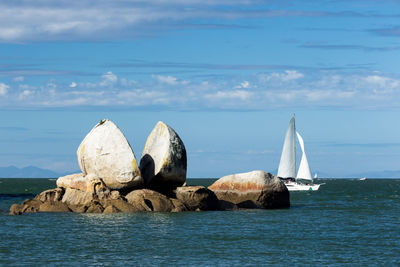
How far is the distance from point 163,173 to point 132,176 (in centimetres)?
211

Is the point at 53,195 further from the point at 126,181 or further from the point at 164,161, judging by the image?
the point at 164,161

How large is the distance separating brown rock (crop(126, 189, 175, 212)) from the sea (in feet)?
2.06

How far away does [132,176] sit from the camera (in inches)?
1566

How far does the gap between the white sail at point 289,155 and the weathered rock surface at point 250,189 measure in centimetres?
3953

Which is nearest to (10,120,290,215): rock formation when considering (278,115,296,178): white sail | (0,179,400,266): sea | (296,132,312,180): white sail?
(0,179,400,266): sea

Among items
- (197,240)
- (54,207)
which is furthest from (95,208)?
(197,240)

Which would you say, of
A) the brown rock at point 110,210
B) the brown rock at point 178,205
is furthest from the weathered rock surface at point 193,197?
the brown rock at point 110,210

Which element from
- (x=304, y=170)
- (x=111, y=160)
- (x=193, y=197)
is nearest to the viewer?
(x=111, y=160)

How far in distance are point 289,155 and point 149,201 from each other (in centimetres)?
4850

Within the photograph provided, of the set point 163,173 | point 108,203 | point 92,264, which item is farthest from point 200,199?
point 92,264

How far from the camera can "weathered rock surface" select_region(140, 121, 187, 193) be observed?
→ 41.1 meters

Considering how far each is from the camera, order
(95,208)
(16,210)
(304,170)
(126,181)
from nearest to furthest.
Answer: (95,208)
(126,181)
(16,210)
(304,170)

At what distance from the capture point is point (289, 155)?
85.9 meters

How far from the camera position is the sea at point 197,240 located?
25.1 m
